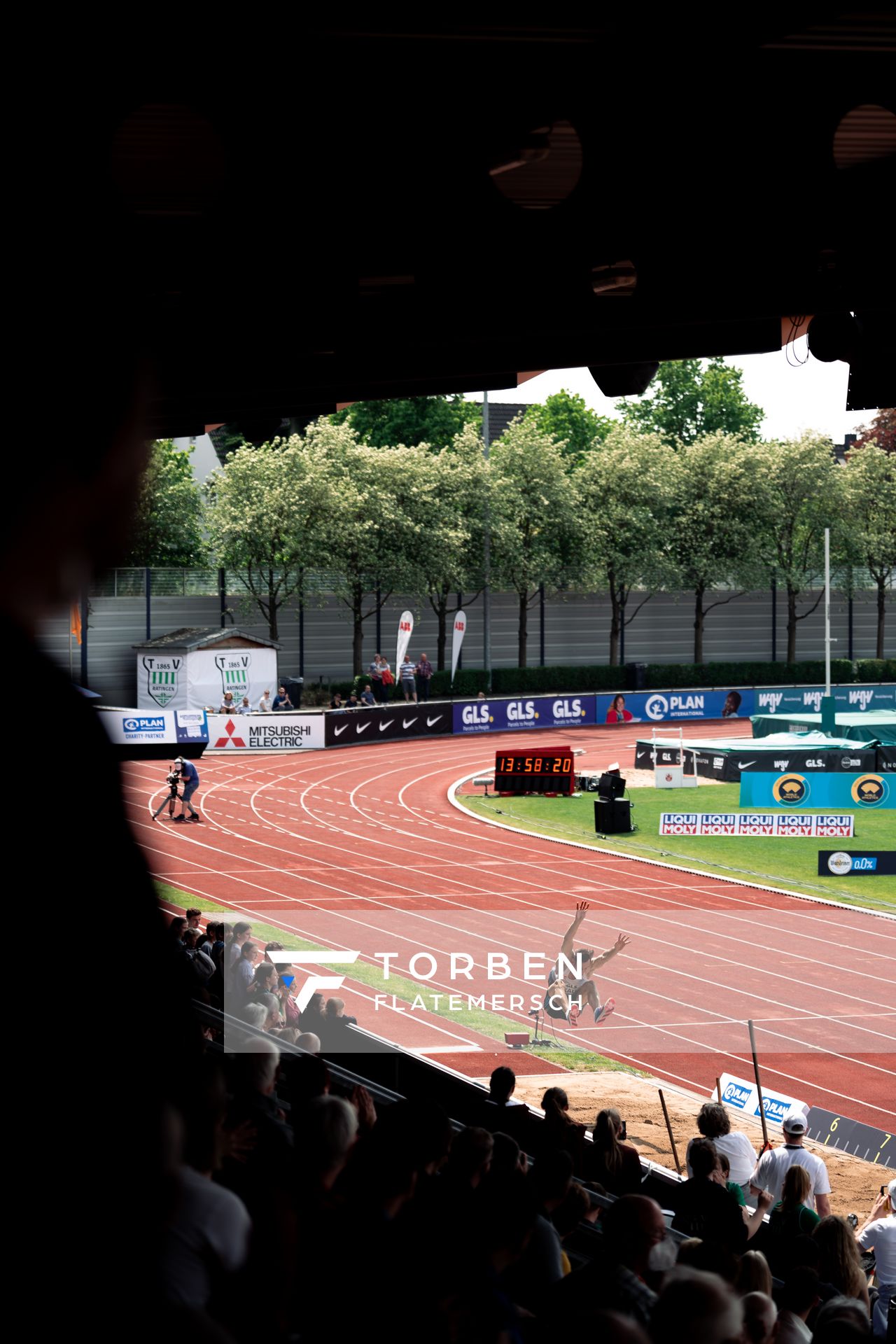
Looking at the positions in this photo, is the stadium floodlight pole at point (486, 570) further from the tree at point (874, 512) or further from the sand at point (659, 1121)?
the sand at point (659, 1121)

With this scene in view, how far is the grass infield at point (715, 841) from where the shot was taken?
25.5 m

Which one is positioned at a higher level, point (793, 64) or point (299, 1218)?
point (793, 64)

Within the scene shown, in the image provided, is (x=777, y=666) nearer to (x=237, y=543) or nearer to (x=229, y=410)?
(x=237, y=543)

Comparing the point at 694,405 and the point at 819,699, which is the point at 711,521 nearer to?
the point at 819,699

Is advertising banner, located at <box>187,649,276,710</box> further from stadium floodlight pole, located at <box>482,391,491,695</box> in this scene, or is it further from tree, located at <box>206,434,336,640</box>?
stadium floodlight pole, located at <box>482,391,491,695</box>

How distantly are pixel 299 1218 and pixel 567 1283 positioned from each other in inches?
51.2

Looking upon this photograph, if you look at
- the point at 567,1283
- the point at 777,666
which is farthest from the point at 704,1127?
the point at 777,666

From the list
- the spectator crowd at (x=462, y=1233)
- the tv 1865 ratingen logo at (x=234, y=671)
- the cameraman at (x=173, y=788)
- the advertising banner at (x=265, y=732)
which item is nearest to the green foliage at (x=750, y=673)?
the tv 1865 ratingen logo at (x=234, y=671)

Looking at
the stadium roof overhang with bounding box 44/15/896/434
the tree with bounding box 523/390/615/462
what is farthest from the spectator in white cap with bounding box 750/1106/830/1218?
the tree with bounding box 523/390/615/462

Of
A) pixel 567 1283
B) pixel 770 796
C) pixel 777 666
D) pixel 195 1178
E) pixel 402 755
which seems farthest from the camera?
pixel 777 666

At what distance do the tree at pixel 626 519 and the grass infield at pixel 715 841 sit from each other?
79.5 feet

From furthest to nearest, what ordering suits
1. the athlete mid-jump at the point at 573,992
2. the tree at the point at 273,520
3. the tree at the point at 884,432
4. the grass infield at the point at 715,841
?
the tree at the point at 884,432 < the tree at the point at 273,520 < the grass infield at the point at 715,841 < the athlete mid-jump at the point at 573,992

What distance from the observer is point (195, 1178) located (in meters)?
1.18

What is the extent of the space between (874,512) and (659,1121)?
181 feet
